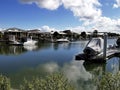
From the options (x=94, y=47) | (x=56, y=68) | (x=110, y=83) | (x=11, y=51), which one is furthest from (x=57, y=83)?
(x=11, y=51)

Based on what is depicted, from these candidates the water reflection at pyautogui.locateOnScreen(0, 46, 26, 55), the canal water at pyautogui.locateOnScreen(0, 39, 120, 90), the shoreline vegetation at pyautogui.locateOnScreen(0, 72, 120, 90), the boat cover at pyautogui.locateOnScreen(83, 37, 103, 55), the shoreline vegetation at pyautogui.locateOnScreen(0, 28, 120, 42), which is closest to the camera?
the shoreline vegetation at pyautogui.locateOnScreen(0, 72, 120, 90)

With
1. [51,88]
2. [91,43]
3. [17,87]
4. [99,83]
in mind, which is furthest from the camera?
[91,43]

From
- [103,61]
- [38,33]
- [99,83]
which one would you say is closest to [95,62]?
[103,61]

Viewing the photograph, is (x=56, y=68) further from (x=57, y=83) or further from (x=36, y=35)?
(x=36, y=35)

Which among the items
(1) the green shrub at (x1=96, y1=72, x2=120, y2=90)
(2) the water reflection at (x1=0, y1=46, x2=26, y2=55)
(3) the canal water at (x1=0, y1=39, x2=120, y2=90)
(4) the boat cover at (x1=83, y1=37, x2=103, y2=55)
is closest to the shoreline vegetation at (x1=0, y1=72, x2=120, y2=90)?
(1) the green shrub at (x1=96, y1=72, x2=120, y2=90)

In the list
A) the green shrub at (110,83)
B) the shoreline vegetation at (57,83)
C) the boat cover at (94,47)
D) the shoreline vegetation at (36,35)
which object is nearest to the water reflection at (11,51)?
the boat cover at (94,47)

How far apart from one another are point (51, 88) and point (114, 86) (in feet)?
8.56

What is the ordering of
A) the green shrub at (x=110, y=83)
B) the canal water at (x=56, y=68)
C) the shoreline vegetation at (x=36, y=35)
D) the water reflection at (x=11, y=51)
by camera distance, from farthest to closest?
the shoreline vegetation at (x=36, y=35), the water reflection at (x=11, y=51), the canal water at (x=56, y=68), the green shrub at (x=110, y=83)

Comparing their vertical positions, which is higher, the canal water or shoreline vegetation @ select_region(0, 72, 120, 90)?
shoreline vegetation @ select_region(0, 72, 120, 90)

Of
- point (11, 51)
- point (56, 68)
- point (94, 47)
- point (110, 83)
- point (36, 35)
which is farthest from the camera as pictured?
point (36, 35)

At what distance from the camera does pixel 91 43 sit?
4416 cm

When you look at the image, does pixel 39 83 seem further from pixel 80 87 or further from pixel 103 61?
pixel 103 61

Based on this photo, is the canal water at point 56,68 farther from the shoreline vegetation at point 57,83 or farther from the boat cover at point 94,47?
the shoreline vegetation at point 57,83

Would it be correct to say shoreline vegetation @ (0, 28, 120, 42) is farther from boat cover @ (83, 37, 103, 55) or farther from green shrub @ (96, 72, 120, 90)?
green shrub @ (96, 72, 120, 90)
